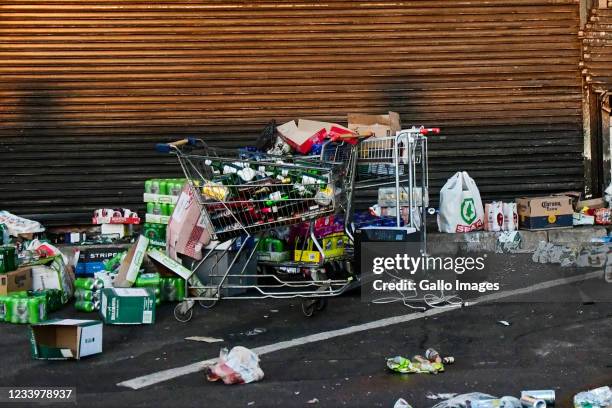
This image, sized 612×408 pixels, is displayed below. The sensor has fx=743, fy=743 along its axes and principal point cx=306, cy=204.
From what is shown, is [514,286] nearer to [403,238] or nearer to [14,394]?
[403,238]

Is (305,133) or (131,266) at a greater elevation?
(305,133)

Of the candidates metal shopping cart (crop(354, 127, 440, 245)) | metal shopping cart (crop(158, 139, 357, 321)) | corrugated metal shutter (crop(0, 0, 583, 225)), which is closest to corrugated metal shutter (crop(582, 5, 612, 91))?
corrugated metal shutter (crop(0, 0, 583, 225))

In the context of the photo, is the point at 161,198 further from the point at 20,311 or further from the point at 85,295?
the point at 20,311

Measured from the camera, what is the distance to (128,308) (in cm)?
655

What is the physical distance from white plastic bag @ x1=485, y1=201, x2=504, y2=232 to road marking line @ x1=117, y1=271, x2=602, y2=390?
145 centimetres

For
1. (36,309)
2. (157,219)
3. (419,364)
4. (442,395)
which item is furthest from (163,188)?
(442,395)

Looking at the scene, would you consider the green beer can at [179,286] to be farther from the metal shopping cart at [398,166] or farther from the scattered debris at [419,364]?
the scattered debris at [419,364]

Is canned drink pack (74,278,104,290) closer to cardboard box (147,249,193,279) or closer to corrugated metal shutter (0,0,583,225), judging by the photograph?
cardboard box (147,249,193,279)

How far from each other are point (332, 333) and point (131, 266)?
2.26 m

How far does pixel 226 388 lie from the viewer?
4785mm

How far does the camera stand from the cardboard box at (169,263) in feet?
23.5

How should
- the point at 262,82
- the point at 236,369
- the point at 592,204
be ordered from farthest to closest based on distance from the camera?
the point at 592,204 → the point at 262,82 → the point at 236,369

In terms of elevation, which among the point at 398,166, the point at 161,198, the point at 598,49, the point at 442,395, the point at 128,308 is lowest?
the point at 442,395

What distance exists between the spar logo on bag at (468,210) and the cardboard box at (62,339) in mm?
5117
